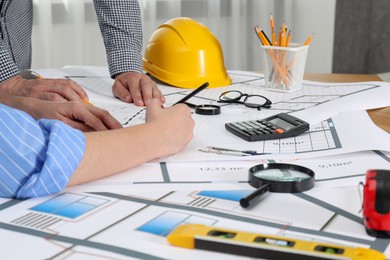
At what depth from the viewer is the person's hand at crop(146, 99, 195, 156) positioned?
0.91 meters

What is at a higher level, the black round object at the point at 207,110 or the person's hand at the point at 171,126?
the person's hand at the point at 171,126

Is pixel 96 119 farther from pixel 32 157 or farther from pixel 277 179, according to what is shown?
pixel 277 179

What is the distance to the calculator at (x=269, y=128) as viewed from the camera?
40.3 inches

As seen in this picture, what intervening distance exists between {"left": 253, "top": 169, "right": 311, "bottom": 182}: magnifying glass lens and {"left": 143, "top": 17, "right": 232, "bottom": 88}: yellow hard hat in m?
0.68

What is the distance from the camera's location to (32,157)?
0.78m

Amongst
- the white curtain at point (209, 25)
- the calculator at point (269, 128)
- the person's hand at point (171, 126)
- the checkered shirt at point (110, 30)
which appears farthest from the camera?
the white curtain at point (209, 25)

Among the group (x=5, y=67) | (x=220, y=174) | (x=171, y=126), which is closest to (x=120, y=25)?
(x=5, y=67)

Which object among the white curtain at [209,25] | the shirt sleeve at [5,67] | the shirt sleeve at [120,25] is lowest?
the white curtain at [209,25]

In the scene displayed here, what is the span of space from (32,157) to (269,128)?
0.43 metres

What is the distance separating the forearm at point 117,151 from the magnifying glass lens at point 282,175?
16 cm

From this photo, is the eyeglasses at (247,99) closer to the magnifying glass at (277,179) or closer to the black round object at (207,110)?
the black round object at (207,110)

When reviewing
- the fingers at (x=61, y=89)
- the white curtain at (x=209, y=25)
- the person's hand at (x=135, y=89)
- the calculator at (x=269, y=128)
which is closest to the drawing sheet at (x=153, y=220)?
the calculator at (x=269, y=128)

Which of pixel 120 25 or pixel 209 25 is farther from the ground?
pixel 120 25

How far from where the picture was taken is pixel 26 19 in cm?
166
